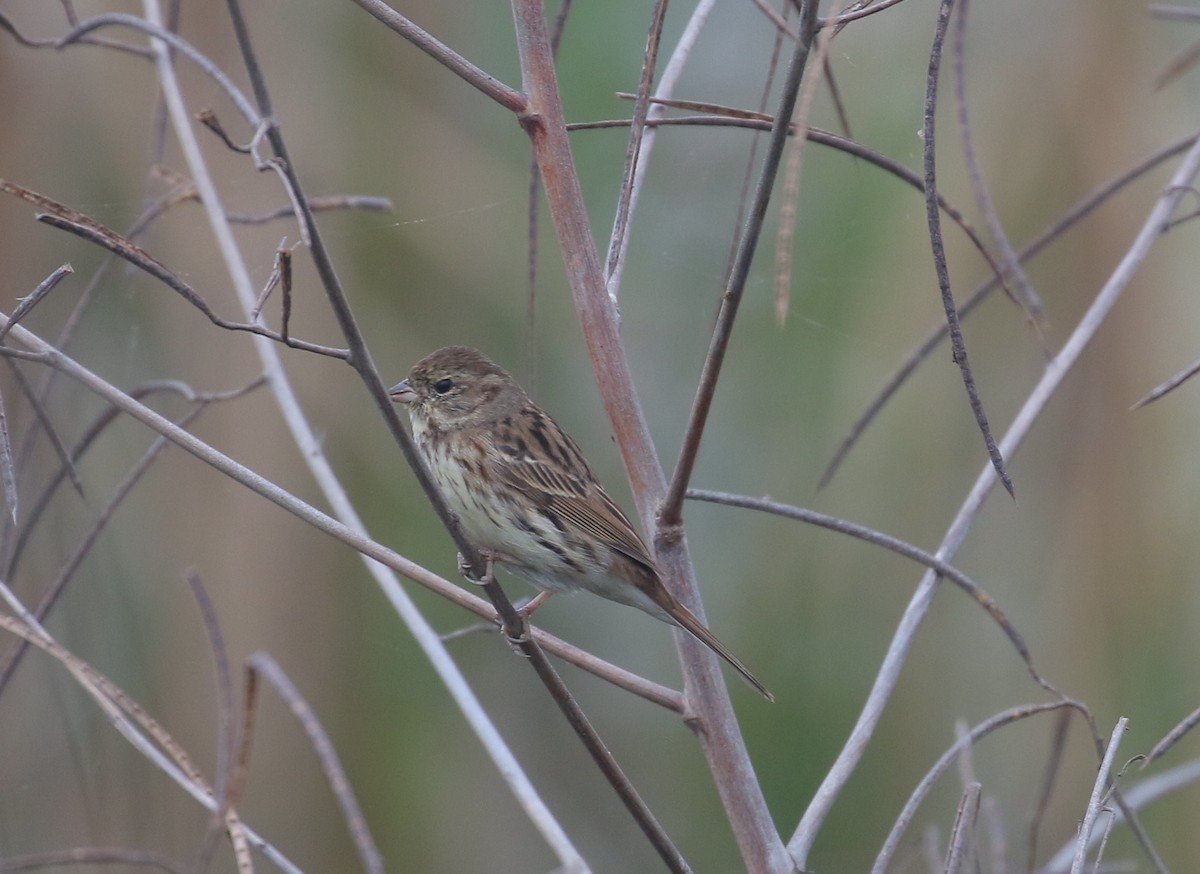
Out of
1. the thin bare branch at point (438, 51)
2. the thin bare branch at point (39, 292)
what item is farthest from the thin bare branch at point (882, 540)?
the thin bare branch at point (39, 292)

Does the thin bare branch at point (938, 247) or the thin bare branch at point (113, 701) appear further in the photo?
the thin bare branch at point (113, 701)

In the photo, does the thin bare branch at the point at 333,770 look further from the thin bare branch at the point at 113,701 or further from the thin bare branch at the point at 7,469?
the thin bare branch at the point at 7,469

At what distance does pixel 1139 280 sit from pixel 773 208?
4.97ft

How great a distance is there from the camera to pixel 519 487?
8.85 ft

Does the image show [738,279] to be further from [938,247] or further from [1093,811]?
[1093,811]

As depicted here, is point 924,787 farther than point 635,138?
No

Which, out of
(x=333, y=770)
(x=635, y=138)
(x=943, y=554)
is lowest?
(x=333, y=770)

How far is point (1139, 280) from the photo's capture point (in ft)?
14.7

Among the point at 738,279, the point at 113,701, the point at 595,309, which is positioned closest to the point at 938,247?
the point at 738,279

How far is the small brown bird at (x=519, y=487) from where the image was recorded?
260 cm

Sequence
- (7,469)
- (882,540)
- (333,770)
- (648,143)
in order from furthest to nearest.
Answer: (648,143) < (882,540) < (333,770) < (7,469)

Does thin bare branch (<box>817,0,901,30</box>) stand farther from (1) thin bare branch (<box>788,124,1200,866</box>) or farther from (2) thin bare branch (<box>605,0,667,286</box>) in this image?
(1) thin bare branch (<box>788,124,1200,866</box>)

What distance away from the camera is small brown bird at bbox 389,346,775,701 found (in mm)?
2598

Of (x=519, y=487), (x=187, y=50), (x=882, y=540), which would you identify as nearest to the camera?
(x=187, y=50)
